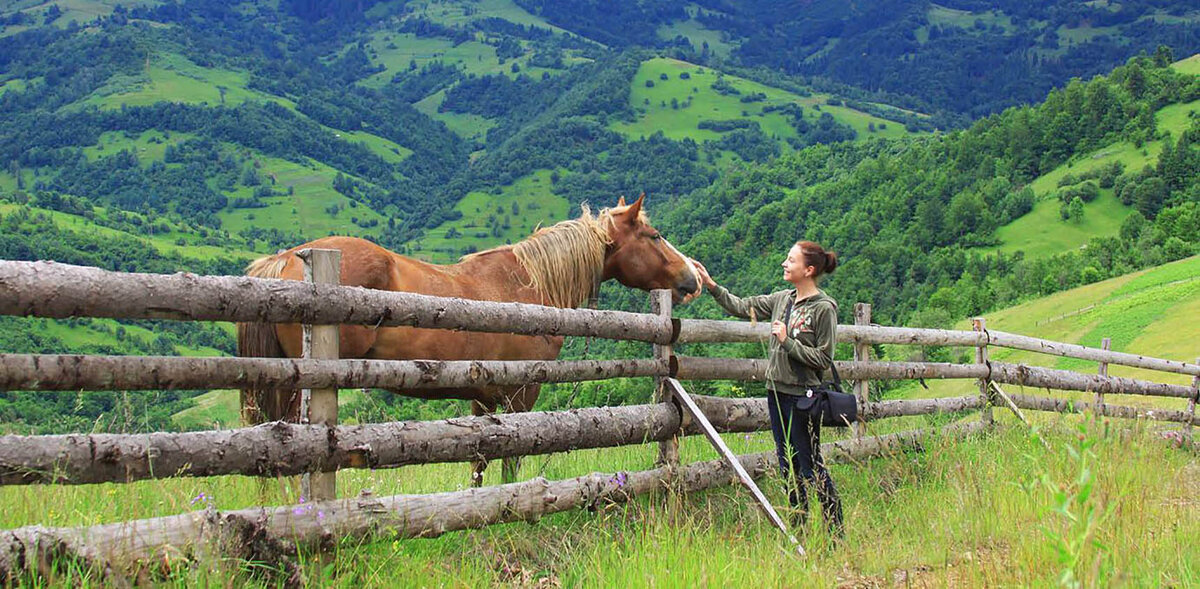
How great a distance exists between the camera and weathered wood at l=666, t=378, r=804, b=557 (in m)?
4.90

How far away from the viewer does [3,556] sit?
9.18 feet

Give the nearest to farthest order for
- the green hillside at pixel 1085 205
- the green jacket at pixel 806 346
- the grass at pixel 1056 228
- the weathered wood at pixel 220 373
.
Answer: the weathered wood at pixel 220 373
the green jacket at pixel 806 346
the grass at pixel 1056 228
the green hillside at pixel 1085 205

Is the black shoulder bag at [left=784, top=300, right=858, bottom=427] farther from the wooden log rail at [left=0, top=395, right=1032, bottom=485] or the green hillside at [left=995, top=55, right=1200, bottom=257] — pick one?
the green hillside at [left=995, top=55, right=1200, bottom=257]

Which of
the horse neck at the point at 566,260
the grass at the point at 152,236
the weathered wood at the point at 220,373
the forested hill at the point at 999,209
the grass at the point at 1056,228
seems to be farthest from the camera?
the grass at the point at 152,236

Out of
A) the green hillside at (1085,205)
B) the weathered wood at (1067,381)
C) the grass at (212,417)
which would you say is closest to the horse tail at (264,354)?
the grass at (212,417)

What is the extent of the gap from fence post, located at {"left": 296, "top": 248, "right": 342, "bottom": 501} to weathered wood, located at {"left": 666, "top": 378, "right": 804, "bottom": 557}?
2.23 metres

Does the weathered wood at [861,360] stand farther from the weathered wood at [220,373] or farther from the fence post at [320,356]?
the fence post at [320,356]

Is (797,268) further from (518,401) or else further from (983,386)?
(983,386)

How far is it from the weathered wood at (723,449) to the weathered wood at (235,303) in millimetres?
852

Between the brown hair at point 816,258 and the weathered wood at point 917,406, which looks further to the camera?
the weathered wood at point 917,406

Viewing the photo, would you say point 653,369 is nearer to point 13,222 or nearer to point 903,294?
point 903,294

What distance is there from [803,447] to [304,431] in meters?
2.91

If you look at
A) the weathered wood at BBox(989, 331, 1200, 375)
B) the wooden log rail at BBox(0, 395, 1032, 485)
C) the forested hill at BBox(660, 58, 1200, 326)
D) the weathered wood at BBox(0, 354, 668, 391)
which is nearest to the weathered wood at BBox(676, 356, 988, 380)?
the wooden log rail at BBox(0, 395, 1032, 485)

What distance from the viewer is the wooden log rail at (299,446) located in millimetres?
3107
